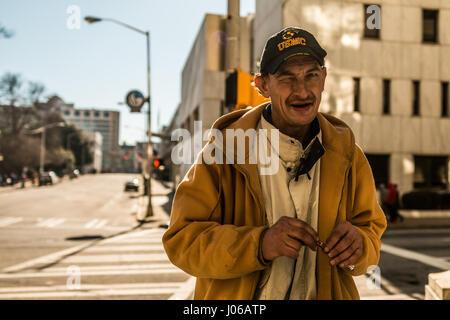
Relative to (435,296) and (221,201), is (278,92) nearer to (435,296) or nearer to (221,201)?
(221,201)

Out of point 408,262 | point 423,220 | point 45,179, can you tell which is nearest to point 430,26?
point 423,220

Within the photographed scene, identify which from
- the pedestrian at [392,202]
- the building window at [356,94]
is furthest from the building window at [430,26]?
the pedestrian at [392,202]

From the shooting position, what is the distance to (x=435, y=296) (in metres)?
3.95

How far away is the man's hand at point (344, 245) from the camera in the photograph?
1.36m

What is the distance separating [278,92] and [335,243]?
603 millimetres

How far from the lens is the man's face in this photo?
1.56 meters

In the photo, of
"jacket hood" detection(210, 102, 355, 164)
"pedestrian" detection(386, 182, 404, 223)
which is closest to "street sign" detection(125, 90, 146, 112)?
"pedestrian" detection(386, 182, 404, 223)

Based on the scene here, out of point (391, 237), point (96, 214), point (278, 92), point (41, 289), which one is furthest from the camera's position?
point (96, 214)

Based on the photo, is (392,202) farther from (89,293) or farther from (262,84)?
(262,84)

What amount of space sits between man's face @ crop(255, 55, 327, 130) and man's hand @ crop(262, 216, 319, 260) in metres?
0.43

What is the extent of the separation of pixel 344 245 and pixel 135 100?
69.6 feet

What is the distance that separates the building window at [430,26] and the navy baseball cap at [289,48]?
2188 centimetres

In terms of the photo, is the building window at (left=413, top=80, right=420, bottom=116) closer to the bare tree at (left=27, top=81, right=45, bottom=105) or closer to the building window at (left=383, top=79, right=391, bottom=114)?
the building window at (left=383, top=79, right=391, bottom=114)
